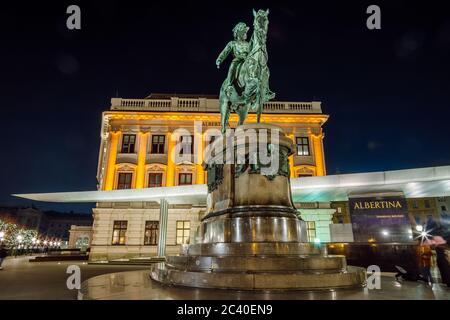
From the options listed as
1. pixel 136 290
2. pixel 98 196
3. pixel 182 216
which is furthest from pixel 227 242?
pixel 182 216

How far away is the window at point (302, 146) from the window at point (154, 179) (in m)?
12.8

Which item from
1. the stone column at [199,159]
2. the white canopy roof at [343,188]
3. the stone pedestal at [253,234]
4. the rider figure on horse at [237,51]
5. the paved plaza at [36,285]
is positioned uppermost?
the stone column at [199,159]

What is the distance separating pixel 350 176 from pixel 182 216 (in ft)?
47.8

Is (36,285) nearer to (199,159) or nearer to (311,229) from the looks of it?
(199,159)

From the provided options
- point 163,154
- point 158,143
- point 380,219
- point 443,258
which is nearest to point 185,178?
point 163,154

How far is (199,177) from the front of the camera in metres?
25.1

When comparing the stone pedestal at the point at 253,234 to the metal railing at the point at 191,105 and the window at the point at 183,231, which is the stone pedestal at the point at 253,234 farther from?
the metal railing at the point at 191,105

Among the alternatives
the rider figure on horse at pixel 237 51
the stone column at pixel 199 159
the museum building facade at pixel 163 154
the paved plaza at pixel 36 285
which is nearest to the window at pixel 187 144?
the museum building facade at pixel 163 154

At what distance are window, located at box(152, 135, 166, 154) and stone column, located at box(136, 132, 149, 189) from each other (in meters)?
0.71

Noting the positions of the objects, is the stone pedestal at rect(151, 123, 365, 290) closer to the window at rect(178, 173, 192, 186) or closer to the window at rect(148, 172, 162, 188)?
the window at rect(178, 173, 192, 186)

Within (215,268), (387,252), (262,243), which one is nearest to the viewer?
(215,268)

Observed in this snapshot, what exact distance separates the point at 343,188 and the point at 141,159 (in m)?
17.4

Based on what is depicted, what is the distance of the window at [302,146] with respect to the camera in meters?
26.3
